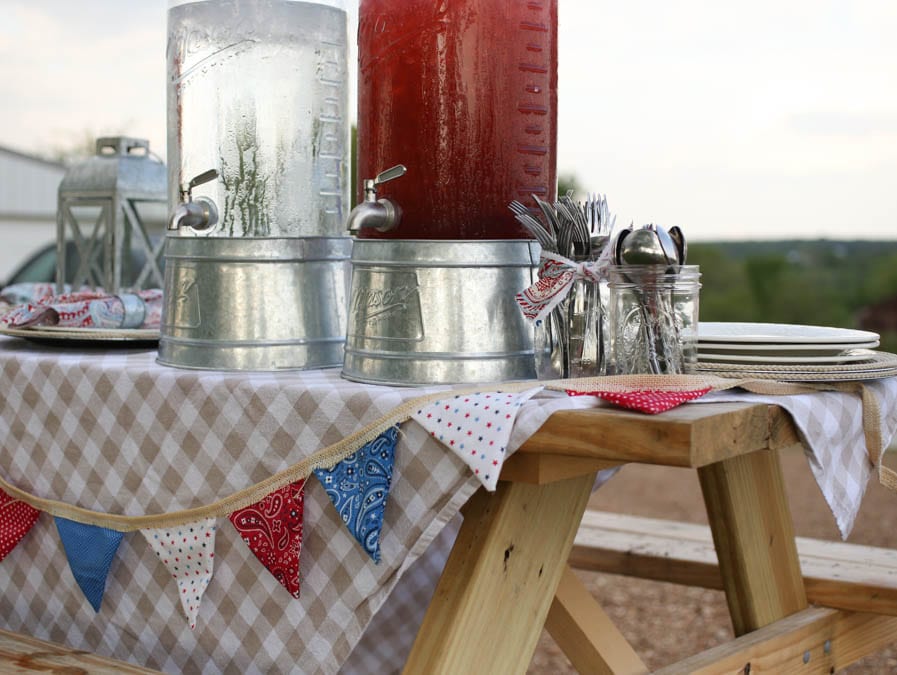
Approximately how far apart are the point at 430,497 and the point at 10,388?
70 cm

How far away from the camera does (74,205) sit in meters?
1.91

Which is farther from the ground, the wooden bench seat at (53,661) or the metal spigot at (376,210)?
the metal spigot at (376,210)

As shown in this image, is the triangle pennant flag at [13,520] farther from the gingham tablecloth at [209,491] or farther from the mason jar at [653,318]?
the mason jar at [653,318]

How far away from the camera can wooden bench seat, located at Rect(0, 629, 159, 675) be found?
48.7 inches

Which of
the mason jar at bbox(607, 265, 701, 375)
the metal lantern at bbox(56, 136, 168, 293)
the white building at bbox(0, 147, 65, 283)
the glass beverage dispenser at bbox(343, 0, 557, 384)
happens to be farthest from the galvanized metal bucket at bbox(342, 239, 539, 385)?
the white building at bbox(0, 147, 65, 283)

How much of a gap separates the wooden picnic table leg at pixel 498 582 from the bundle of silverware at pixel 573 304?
0.12 m

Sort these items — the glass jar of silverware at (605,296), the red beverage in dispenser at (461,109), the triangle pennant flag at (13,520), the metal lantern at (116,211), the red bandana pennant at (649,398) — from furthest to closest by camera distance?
the metal lantern at (116,211) → the triangle pennant flag at (13,520) → the red beverage in dispenser at (461,109) → the glass jar of silverware at (605,296) → the red bandana pennant at (649,398)

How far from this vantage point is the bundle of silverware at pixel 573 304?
1117 mm

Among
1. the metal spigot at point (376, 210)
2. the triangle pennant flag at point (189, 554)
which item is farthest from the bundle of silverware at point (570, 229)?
the triangle pennant flag at point (189, 554)

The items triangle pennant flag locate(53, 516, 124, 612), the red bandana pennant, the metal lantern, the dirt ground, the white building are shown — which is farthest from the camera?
the white building

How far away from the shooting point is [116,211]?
184 cm

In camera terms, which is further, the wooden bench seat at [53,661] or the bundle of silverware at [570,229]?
the wooden bench seat at [53,661]

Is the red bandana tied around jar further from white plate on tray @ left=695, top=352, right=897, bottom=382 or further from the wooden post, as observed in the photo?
the wooden post

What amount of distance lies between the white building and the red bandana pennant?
1210cm
